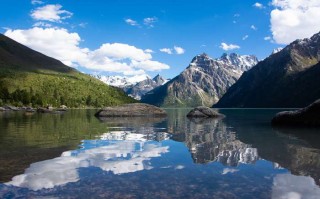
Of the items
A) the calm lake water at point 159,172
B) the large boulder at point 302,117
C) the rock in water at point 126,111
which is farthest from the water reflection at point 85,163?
the rock in water at point 126,111

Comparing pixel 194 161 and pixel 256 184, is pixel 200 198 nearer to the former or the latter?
pixel 256 184

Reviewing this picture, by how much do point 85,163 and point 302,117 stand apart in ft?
110

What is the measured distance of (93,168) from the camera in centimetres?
1404

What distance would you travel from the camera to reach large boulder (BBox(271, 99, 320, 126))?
38969 mm

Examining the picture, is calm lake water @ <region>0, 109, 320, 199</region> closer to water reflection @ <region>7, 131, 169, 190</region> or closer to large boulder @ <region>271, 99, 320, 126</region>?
water reflection @ <region>7, 131, 169, 190</region>

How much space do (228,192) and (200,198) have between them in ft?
3.91

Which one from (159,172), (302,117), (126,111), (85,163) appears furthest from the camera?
(126,111)

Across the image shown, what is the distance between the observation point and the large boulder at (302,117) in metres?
39.0

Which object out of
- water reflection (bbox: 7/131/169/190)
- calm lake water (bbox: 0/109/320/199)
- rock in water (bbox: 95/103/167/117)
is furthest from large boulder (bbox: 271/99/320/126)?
rock in water (bbox: 95/103/167/117)

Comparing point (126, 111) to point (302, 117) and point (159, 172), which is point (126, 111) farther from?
point (159, 172)

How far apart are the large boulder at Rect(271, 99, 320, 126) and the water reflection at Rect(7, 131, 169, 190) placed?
84.5ft

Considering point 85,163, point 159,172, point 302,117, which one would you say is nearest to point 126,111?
point 302,117

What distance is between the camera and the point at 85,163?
49.9 feet

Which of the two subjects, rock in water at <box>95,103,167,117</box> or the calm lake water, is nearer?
the calm lake water
